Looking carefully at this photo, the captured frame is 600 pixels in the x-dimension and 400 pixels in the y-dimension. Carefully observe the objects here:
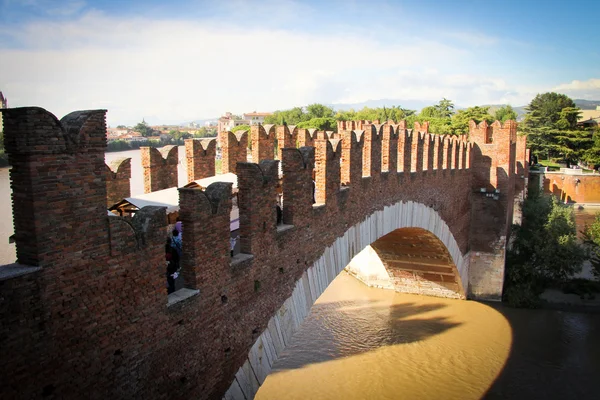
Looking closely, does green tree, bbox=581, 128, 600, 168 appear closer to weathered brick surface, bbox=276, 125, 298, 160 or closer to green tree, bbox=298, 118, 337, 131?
green tree, bbox=298, 118, 337, 131

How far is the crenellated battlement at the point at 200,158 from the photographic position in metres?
10.4

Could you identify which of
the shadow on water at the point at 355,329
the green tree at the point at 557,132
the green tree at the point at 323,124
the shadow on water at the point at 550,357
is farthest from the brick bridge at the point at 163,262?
the green tree at the point at 557,132

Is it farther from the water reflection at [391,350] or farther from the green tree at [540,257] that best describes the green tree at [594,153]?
the water reflection at [391,350]

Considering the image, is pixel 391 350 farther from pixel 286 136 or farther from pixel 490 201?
pixel 286 136

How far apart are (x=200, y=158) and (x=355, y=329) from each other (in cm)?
1167

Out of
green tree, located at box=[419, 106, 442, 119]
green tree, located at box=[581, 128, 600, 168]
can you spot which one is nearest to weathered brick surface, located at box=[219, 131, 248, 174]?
green tree, located at box=[581, 128, 600, 168]

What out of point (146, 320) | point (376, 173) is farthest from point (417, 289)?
point (146, 320)

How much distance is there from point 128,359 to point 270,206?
323 centimetres

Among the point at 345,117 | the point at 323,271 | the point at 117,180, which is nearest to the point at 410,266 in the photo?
the point at 323,271

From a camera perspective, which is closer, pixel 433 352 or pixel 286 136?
pixel 286 136

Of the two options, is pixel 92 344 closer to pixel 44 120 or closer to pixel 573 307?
pixel 44 120

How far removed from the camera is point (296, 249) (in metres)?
8.80

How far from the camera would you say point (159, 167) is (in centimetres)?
1012

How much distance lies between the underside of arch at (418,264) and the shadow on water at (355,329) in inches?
41.4
